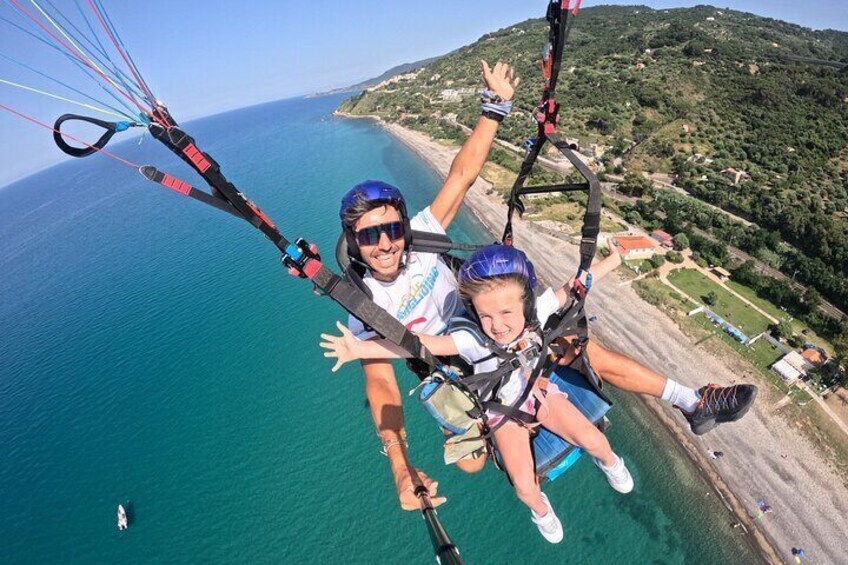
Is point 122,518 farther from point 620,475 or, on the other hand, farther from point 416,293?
point 620,475

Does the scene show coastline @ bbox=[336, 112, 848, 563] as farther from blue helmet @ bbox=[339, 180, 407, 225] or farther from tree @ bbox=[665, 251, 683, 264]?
blue helmet @ bbox=[339, 180, 407, 225]

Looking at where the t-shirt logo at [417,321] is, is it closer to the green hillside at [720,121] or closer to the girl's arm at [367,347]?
the girl's arm at [367,347]

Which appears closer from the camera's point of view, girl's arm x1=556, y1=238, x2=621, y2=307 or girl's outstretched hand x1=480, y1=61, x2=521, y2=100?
girl's arm x1=556, y1=238, x2=621, y2=307

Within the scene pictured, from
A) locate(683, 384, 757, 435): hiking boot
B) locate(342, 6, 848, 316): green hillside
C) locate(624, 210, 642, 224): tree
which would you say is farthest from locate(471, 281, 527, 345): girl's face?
locate(624, 210, 642, 224): tree

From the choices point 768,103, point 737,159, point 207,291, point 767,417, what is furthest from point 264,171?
point 768,103

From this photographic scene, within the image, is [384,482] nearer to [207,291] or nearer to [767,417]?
[767,417]

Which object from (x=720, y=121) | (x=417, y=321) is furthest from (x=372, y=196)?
(x=720, y=121)

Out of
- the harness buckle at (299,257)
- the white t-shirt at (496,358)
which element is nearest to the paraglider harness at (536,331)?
the white t-shirt at (496,358)
